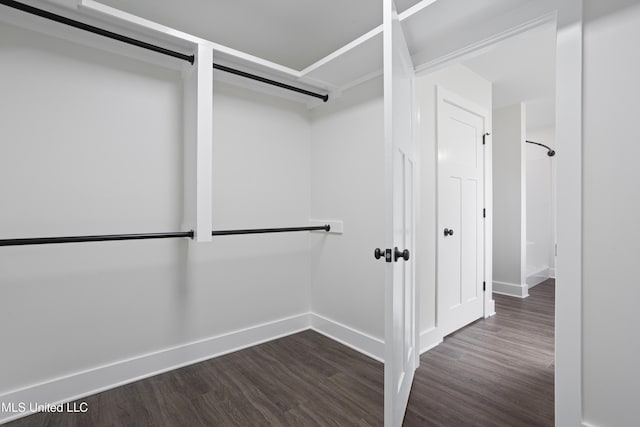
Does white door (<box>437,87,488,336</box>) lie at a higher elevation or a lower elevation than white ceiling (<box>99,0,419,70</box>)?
lower

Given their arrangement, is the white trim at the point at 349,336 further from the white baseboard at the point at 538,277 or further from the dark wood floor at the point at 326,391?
the white baseboard at the point at 538,277

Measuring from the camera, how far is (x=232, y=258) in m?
2.40

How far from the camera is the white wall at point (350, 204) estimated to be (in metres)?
2.29

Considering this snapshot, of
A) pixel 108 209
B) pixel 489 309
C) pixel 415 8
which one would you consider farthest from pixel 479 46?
pixel 489 309

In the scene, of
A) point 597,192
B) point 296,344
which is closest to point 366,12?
point 597,192

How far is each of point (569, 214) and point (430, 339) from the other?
1471 mm

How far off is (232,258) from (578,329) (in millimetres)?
2085

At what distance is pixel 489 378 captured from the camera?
78.4 inches

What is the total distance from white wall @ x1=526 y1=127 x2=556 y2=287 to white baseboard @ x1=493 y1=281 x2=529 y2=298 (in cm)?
128

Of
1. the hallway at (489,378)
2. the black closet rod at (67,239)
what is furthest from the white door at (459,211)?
the black closet rod at (67,239)

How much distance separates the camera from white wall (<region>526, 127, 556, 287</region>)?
484cm

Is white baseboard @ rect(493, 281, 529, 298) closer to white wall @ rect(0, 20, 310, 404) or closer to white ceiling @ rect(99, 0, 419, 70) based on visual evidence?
white wall @ rect(0, 20, 310, 404)

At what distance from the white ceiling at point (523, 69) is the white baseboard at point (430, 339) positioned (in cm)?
207

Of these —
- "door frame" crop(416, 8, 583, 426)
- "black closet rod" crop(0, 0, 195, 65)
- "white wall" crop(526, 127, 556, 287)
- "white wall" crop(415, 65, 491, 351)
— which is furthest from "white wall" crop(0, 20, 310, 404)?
"white wall" crop(526, 127, 556, 287)
